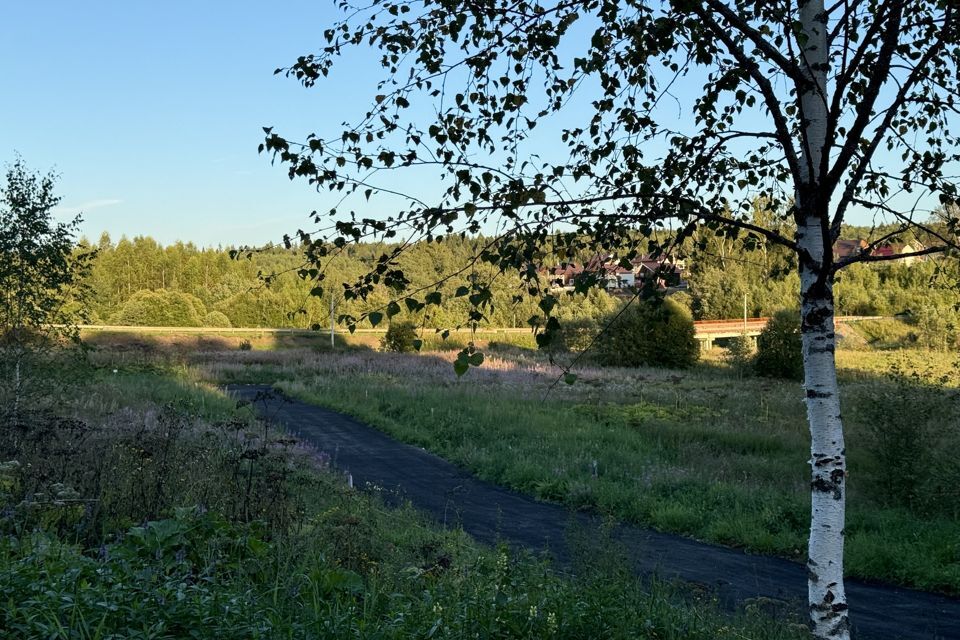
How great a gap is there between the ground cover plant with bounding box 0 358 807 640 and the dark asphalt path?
40.0 inches

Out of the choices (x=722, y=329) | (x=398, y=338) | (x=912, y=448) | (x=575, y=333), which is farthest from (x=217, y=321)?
(x=912, y=448)

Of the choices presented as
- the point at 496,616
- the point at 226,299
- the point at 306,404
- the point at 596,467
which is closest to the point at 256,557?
the point at 496,616

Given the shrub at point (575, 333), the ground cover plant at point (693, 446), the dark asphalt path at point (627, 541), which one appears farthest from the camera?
the shrub at point (575, 333)

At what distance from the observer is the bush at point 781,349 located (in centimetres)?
3616

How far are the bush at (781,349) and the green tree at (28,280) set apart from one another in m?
31.7

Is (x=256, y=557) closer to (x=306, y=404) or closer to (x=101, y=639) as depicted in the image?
(x=101, y=639)

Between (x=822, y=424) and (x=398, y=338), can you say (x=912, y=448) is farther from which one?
(x=398, y=338)

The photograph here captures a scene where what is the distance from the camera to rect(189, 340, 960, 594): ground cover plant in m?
11.4

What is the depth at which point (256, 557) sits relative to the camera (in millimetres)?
5457

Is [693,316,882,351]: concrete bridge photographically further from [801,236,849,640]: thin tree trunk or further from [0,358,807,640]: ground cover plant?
[801,236,849,640]: thin tree trunk

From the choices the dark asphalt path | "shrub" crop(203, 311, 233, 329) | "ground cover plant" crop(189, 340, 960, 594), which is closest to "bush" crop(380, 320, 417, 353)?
"ground cover plant" crop(189, 340, 960, 594)

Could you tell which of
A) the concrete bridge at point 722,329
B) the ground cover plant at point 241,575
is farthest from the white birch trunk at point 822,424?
the concrete bridge at point 722,329

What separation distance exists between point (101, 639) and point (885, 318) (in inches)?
2824

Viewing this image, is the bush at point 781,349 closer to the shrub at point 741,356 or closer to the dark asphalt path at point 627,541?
the shrub at point 741,356
